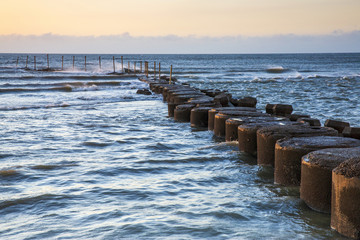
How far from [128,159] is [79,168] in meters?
1.02

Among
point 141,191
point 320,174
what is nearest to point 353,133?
point 320,174

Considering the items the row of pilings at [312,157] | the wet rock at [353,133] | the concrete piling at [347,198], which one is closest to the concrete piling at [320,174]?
the row of pilings at [312,157]

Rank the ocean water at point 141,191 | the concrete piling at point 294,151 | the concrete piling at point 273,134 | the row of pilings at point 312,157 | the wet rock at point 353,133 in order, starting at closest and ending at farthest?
1. the row of pilings at point 312,157
2. the ocean water at point 141,191
3. the concrete piling at point 294,151
4. the concrete piling at point 273,134
5. the wet rock at point 353,133

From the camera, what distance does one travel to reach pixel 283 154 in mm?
5594

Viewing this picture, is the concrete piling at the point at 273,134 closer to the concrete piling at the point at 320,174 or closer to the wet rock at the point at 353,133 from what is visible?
the wet rock at the point at 353,133

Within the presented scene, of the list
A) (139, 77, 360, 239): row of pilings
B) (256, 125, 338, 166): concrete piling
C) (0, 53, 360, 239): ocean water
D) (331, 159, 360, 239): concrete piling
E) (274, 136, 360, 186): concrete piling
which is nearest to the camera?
(331, 159, 360, 239): concrete piling

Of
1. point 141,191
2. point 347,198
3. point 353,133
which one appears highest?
point 353,133

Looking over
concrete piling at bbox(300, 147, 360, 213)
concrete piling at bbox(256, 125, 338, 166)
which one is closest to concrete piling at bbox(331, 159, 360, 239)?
concrete piling at bbox(300, 147, 360, 213)

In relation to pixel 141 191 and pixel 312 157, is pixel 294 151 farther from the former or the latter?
pixel 141 191

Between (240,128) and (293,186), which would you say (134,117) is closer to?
(240,128)

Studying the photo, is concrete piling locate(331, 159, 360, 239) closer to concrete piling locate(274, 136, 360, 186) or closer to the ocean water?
the ocean water

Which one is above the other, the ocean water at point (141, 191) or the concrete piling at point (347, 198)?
the concrete piling at point (347, 198)

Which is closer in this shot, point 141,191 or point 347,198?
point 347,198

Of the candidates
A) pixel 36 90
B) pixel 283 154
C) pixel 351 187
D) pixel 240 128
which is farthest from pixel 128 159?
pixel 36 90
